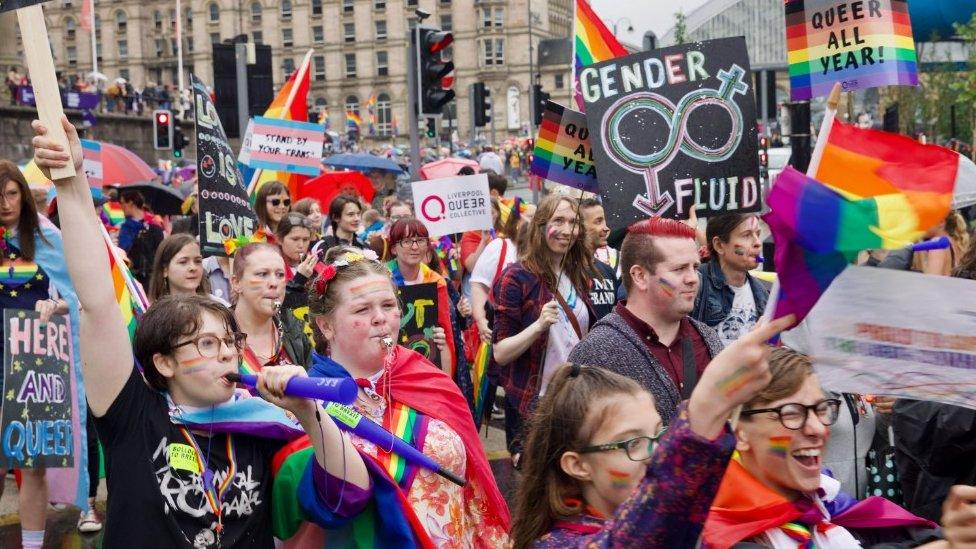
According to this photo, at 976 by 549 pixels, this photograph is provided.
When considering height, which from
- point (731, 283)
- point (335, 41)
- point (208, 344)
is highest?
point (335, 41)

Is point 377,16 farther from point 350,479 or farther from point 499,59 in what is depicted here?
point 350,479

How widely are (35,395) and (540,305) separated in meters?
2.31

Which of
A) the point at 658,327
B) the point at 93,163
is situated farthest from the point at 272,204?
the point at 658,327

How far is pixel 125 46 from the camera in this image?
4518 inches

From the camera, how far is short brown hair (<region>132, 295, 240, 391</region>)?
10.9 ft

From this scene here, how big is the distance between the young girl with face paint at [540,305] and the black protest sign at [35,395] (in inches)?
77.9

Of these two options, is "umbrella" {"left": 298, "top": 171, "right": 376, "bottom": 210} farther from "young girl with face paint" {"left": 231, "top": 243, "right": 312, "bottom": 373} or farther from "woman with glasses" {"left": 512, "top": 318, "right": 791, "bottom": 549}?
"woman with glasses" {"left": 512, "top": 318, "right": 791, "bottom": 549}

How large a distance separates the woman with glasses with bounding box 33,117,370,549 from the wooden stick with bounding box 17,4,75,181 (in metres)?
0.02

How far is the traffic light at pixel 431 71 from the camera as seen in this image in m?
13.1

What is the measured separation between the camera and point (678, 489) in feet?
6.41

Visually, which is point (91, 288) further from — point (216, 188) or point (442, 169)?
point (442, 169)

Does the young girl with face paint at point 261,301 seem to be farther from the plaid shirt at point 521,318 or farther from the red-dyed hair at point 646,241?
the red-dyed hair at point 646,241

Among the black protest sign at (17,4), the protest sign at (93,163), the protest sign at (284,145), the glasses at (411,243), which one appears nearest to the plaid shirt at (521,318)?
the glasses at (411,243)

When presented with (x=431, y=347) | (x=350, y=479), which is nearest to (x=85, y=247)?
(x=350, y=479)
